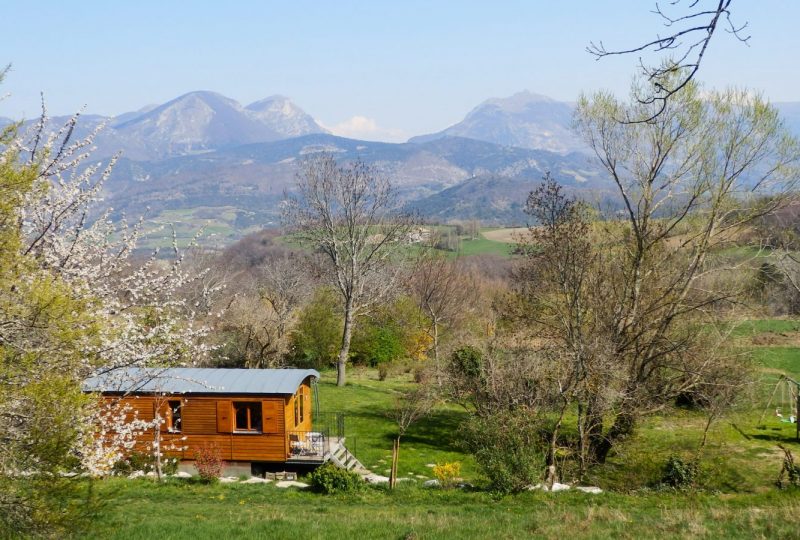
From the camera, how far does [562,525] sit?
10922 millimetres

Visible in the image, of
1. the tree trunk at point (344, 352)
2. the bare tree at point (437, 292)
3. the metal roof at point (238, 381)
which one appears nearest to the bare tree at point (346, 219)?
the tree trunk at point (344, 352)

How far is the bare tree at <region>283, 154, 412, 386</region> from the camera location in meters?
33.2

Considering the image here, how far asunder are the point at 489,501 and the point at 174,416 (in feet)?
34.6

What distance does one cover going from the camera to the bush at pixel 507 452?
14750 millimetres

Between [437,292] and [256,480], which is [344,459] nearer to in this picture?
[256,480]

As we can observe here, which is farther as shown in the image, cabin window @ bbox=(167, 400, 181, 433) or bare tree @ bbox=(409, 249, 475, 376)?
bare tree @ bbox=(409, 249, 475, 376)

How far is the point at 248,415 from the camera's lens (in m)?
19.4

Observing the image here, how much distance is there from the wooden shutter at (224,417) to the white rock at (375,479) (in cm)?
451

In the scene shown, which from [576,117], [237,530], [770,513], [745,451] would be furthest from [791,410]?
[237,530]

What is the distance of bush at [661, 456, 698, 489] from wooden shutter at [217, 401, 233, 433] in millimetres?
12379

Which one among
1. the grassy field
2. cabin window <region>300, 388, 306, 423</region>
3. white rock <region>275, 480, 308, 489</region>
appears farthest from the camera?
cabin window <region>300, 388, 306, 423</region>

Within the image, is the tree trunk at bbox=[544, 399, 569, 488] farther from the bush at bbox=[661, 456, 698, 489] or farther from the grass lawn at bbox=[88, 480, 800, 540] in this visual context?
the bush at bbox=[661, 456, 698, 489]

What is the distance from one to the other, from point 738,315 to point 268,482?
52.6ft

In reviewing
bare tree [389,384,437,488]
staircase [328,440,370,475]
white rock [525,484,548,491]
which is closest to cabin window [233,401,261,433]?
staircase [328,440,370,475]
